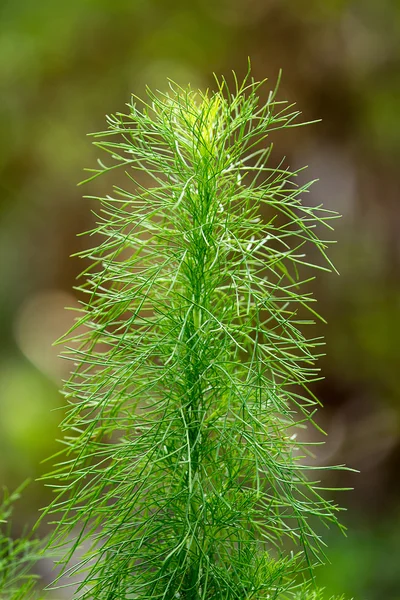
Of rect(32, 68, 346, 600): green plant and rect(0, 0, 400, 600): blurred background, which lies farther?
rect(0, 0, 400, 600): blurred background

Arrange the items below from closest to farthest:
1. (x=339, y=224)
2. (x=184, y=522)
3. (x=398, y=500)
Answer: (x=184, y=522)
(x=398, y=500)
(x=339, y=224)

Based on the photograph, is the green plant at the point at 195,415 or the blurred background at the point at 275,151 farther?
the blurred background at the point at 275,151

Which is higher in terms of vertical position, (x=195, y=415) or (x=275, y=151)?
(x=275, y=151)

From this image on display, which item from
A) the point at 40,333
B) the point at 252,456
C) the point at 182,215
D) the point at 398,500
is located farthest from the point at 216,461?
the point at 40,333

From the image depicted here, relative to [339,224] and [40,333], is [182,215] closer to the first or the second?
[339,224]

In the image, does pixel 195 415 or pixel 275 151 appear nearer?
pixel 195 415

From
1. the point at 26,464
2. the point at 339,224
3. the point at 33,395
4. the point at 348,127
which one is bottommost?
the point at 26,464

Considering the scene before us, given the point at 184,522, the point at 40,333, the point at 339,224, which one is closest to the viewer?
the point at 184,522

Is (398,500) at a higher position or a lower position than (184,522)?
lower
